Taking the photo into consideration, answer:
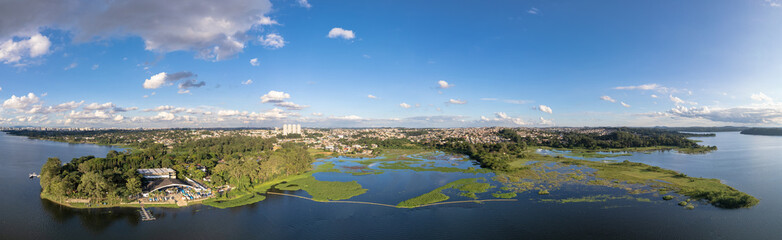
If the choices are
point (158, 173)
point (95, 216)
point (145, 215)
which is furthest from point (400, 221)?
point (158, 173)

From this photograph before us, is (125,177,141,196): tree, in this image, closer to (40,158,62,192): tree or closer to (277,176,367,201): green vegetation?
(40,158,62,192): tree

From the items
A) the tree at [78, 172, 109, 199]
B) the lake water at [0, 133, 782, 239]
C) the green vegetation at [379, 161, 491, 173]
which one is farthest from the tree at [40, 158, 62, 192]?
the green vegetation at [379, 161, 491, 173]

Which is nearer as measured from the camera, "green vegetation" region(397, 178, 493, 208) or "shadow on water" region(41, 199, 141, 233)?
"shadow on water" region(41, 199, 141, 233)

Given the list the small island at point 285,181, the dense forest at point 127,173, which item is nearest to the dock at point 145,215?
the small island at point 285,181

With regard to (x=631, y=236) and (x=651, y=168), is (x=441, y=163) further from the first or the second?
(x=631, y=236)

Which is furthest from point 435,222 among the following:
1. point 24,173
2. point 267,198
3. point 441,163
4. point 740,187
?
point 24,173

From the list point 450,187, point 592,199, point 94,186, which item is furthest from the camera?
point 450,187

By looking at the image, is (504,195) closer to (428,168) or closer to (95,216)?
(428,168)
